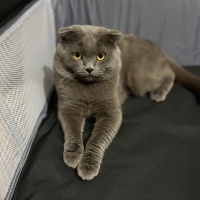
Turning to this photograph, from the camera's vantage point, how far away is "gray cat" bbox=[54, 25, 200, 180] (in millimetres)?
1183

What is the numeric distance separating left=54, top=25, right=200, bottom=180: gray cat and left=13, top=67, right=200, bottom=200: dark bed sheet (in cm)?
6

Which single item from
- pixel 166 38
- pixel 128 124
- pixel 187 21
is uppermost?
pixel 187 21

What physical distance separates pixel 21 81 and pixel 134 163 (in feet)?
2.06

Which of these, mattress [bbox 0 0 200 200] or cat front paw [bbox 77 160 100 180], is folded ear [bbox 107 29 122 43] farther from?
cat front paw [bbox 77 160 100 180]

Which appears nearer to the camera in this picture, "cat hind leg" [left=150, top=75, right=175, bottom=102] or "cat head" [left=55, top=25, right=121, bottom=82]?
"cat head" [left=55, top=25, right=121, bottom=82]

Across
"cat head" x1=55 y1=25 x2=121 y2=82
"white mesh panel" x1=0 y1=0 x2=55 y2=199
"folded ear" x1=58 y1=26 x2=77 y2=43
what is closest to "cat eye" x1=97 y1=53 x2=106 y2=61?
"cat head" x1=55 y1=25 x2=121 y2=82

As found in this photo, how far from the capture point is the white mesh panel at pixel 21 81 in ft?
3.59

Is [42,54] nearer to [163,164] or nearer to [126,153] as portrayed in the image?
[126,153]

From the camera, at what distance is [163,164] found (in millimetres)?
1203

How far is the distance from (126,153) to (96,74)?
1.22 feet

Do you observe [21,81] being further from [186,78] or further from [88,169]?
Answer: [186,78]

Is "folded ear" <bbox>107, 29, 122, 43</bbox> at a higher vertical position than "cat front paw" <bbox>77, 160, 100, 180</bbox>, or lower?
higher

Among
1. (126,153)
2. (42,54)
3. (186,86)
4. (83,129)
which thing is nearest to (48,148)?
(83,129)

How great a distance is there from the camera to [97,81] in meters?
1.33
